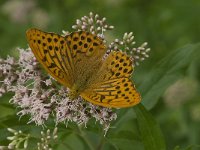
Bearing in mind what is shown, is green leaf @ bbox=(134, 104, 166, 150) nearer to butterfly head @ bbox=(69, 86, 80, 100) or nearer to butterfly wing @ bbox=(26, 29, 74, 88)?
butterfly head @ bbox=(69, 86, 80, 100)

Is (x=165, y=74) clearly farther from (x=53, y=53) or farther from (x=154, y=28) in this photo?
(x=154, y=28)

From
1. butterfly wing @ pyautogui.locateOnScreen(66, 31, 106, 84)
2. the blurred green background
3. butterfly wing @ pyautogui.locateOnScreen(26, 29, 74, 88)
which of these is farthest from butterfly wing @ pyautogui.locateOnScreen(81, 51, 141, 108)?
the blurred green background

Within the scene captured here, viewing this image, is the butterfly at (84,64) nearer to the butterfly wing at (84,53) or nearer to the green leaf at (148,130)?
the butterfly wing at (84,53)

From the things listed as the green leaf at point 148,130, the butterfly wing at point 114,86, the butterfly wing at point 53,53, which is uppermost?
the butterfly wing at point 53,53

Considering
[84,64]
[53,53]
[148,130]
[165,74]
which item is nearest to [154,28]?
[165,74]

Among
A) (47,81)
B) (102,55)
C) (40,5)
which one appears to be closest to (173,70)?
(102,55)

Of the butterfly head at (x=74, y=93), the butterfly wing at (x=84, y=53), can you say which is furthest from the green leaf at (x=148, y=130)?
the butterfly wing at (x=84, y=53)
